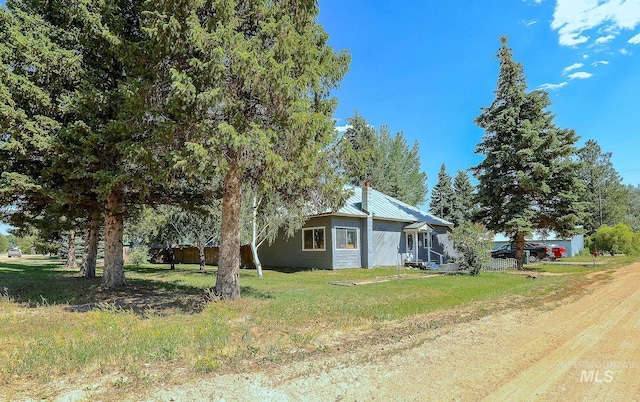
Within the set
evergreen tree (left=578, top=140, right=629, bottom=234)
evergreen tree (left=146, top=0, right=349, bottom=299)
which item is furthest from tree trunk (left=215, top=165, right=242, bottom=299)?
evergreen tree (left=578, top=140, right=629, bottom=234)

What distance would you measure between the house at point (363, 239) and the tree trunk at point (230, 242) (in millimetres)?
10004

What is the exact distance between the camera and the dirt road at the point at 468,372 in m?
3.90

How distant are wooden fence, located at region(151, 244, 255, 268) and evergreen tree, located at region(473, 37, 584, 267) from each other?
14.4 meters

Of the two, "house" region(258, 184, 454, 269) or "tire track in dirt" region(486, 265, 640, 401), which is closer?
"tire track in dirt" region(486, 265, 640, 401)

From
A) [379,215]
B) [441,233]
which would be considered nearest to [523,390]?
[379,215]

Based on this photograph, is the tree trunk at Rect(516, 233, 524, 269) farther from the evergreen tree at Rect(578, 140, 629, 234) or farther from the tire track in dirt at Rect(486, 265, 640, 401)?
the evergreen tree at Rect(578, 140, 629, 234)

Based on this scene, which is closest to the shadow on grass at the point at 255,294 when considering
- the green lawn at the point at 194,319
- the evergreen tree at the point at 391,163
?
the green lawn at the point at 194,319

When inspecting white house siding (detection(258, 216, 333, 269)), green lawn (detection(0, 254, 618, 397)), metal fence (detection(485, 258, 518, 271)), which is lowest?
green lawn (detection(0, 254, 618, 397))

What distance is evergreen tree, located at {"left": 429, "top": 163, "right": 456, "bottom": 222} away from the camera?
1675 inches

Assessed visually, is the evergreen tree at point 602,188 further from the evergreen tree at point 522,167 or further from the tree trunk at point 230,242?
Answer: the tree trunk at point 230,242

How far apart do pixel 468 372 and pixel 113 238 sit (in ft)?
36.1

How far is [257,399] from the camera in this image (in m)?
3.81

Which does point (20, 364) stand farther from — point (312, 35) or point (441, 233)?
point (441, 233)

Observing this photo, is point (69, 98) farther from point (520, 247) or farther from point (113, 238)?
point (520, 247)
